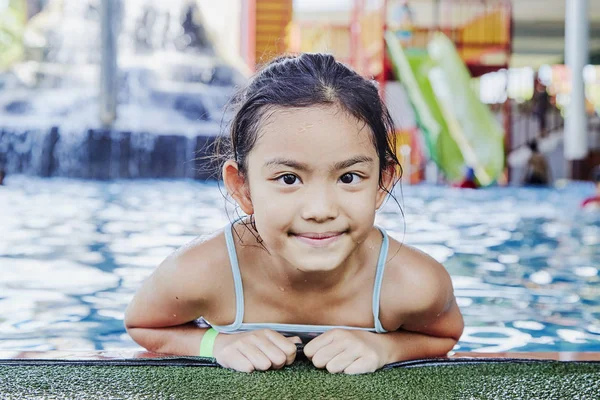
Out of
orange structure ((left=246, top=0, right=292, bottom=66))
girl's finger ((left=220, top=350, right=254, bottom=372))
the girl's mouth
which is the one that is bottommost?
girl's finger ((left=220, top=350, right=254, bottom=372))

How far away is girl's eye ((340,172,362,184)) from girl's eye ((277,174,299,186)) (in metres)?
0.10

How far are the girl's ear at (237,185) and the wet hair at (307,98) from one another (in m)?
0.02

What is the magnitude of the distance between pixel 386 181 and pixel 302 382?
20.6 inches

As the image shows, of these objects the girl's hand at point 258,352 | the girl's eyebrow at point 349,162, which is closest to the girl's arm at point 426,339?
the girl's hand at point 258,352

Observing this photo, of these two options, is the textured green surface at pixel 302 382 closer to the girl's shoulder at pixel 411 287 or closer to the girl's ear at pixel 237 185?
the girl's shoulder at pixel 411 287

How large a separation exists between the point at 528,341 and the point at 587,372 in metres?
1.23

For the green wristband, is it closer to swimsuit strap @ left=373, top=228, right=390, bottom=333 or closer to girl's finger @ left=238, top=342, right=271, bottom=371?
girl's finger @ left=238, top=342, right=271, bottom=371

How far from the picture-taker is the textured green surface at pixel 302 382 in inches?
57.1

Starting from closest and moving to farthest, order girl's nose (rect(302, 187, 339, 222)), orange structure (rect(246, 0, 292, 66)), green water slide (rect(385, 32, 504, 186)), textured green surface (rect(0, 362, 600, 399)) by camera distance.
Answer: textured green surface (rect(0, 362, 600, 399)), girl's nose (rect(302, 187, 339, 222)), green water slide (rect(385, 32, 504, 186)), orange structure (rect(246, 0, 292, 66))

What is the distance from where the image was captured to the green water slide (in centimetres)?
1169

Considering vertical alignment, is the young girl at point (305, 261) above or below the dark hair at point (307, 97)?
below

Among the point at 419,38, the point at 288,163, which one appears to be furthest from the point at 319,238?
the point at 419,38

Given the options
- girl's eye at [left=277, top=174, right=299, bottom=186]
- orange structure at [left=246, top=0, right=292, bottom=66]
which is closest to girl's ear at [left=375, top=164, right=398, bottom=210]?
girl's eye at [left=277, top=174, right=299, bottom=186]

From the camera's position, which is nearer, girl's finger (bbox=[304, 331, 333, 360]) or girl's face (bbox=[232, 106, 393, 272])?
girl's face (bbox=[232, 106, 393, 272])
